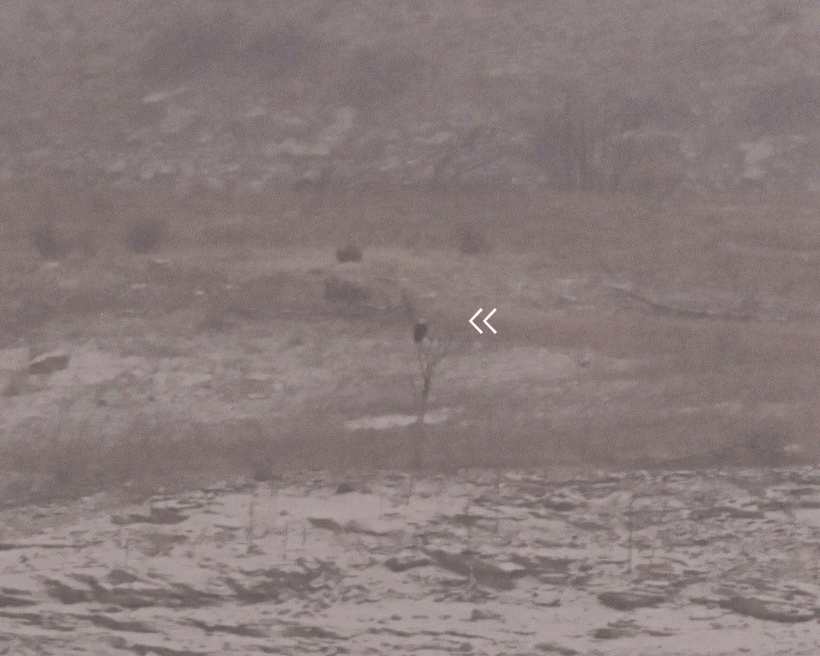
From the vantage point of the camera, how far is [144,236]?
16.4 metres

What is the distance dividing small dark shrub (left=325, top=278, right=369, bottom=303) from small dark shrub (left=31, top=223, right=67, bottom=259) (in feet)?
10.6

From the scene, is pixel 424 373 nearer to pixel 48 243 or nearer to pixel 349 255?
pixel 349 255

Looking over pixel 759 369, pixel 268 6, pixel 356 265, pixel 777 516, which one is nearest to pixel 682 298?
pixel 759 369

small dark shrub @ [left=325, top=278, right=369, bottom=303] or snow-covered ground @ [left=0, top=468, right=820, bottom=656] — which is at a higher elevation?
small dark shrub @ [left=325, top=278, right=369, bottom=303]

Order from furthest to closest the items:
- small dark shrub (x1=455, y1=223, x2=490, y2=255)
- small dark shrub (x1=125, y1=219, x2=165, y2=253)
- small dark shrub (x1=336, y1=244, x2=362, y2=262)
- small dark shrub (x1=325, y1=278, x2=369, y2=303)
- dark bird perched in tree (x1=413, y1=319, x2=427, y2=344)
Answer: small dark shrub (x1=125, y1=219, x2=165, y2=253) → small dark shrub (x1=455, y1=223, x2=490, y2=255) → small dark shrub (x1=336, y1=244, x2=362, y2=262) → small dark shrub (x1=325, y1=278, x2=369, y2=303) → dark bird perched in tree (x1=413, y1=319, x2=427, y2=344)

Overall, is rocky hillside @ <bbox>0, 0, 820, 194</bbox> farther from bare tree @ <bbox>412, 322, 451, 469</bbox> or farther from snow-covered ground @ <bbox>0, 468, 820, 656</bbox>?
snow-covered ground @ <bbox>0, 468, 820, 656</bbox>

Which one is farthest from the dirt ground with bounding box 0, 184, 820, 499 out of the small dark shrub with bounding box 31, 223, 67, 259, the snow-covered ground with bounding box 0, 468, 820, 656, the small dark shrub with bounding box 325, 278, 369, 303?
the snow-covered ground with bounding box 0, 468, 820, 656

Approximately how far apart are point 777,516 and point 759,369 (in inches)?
98.0

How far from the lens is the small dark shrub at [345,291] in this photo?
14367mm

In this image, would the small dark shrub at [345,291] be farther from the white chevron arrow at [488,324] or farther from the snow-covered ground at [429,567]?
the snow-covered ground at [429,567]

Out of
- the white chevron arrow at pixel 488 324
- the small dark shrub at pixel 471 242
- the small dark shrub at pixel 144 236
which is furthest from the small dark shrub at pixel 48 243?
the white chevron arrow at pixel 488 324

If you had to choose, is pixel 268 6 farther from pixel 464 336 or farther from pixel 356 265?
pixel 464 336

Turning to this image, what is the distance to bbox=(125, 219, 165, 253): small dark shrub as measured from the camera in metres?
16.3

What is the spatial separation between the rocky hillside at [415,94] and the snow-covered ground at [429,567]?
28.9 ft
